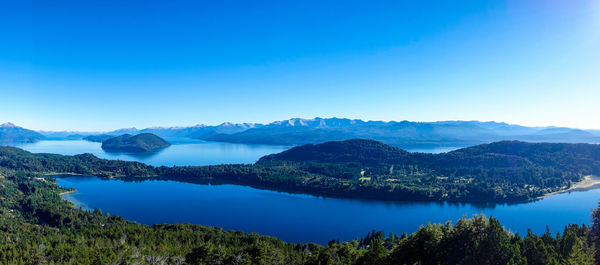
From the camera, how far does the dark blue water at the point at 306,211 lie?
205ft

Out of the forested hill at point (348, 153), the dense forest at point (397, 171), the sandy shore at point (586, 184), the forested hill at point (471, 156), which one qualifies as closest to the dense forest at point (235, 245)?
the dense forest at point (397, 171)

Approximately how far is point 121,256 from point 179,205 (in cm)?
5213

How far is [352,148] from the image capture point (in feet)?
543

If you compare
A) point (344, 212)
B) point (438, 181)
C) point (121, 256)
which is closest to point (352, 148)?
point (438, 181)

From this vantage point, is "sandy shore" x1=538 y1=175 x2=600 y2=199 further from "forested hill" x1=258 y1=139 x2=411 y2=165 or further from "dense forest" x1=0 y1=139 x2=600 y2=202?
"forested hill" x1=258 y1=139 x2=411 y2=165

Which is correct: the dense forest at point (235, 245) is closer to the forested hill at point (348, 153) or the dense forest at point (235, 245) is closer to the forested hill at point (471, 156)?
the forested hill at point (471, 156)

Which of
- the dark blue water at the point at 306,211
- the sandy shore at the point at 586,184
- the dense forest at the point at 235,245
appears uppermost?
the dense forest at the point at 235,245

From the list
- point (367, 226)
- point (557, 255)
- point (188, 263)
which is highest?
point (557, 255)

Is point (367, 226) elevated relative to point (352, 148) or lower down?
lower down

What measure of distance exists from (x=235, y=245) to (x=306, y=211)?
110 feet

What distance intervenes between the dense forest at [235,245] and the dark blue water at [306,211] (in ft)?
36.9

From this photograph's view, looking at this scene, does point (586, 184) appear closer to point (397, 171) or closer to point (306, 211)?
point (397, 171)

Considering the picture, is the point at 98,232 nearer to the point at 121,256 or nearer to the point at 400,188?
the point at 121,256

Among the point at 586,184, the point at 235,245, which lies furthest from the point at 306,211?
the point at 586,184
